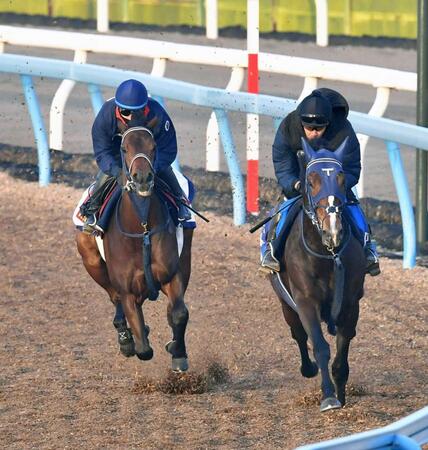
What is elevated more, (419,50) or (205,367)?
(419,50)

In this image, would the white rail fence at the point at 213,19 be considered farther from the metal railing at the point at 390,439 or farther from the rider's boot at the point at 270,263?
the metal railing at the point at 390,439

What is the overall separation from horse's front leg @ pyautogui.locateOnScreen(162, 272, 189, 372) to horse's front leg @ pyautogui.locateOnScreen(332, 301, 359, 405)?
3.62 ft

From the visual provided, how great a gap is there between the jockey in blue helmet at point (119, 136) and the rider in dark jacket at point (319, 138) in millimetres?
768

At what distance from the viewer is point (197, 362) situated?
10672 millimetres

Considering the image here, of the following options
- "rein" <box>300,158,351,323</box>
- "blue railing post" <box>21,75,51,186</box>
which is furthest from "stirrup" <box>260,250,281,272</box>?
"blue railing post" <box>21,75,51,186</box>

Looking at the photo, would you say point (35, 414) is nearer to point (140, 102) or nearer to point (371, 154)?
point (140, 102)

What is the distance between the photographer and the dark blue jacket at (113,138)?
34.0ft

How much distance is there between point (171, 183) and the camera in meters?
10.6

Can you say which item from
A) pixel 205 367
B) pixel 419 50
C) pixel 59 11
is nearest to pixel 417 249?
pixel 419 50

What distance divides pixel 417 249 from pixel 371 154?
461 cm

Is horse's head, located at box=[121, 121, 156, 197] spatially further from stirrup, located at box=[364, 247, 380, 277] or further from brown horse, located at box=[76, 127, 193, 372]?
stirrup, located at box=[364, 247, 380, 277]

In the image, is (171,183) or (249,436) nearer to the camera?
(249,436)

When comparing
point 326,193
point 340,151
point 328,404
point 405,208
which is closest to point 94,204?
point 340,151

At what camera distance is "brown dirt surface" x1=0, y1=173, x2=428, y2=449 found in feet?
29.7
